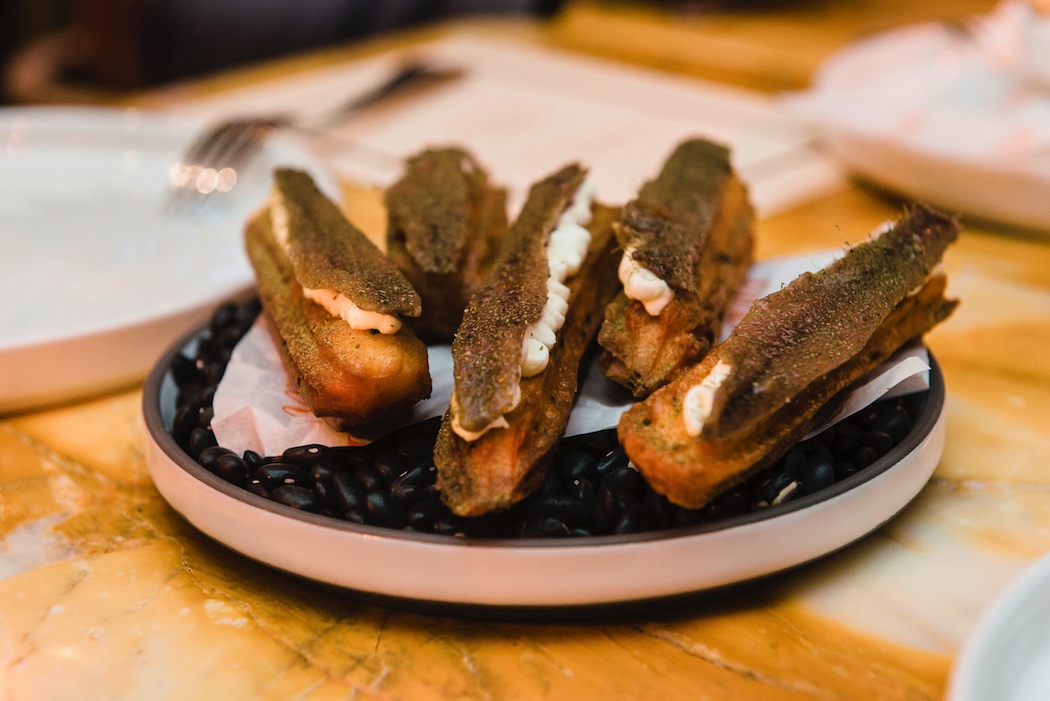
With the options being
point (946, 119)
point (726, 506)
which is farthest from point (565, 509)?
point (946, 119)

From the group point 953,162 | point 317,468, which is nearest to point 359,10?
point 953,162

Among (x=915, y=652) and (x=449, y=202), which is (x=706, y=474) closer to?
(x=915, y=652)

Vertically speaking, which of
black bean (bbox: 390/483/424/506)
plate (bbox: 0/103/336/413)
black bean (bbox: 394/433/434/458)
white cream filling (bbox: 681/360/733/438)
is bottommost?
plate (bbox: 0/103/336/413)

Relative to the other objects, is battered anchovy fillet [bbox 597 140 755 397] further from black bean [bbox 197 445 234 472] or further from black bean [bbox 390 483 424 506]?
black bean [bbox 197 445 234 472]

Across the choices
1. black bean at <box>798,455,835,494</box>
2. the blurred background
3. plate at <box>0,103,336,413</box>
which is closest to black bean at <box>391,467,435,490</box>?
black bean at <box>798,455,835,494</box>

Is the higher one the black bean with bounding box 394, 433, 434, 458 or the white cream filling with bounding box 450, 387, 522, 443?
the white cream filling with bounding box 450, 387, 522, 443
